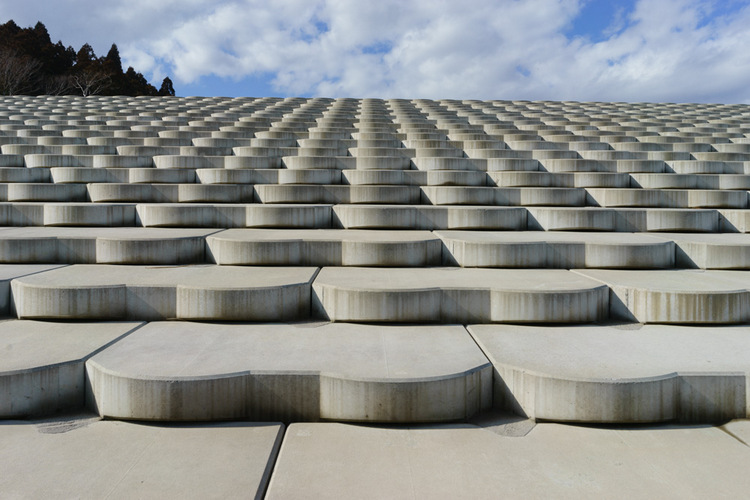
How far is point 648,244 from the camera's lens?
388cm

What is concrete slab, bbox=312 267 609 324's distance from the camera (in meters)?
2.90

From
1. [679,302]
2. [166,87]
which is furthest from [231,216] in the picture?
[166,87]

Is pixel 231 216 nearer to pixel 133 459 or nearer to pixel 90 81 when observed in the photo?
pixel 133 459

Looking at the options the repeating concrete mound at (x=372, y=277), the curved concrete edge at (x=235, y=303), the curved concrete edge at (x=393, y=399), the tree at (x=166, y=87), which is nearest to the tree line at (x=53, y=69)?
the tree at (x=166, y=87)

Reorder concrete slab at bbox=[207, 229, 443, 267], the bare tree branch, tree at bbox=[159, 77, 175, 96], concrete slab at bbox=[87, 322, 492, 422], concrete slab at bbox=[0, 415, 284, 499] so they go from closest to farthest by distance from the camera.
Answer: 1. concrete slab at bbox=[0, 415, 284, 499]
2. concrete slab at bbox=[87, 322, 492, 422]
3. concrete slab at bbox=[207, 229, 443, 267]
4. the bare tree branch
5. tree at bbox=[159, 77, 175, 96]

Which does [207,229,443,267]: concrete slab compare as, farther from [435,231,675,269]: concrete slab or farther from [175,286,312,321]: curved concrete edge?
[175,286,312,321]: curved concrete edge

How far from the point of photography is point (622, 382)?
206cm

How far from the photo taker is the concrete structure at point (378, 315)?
190 cm

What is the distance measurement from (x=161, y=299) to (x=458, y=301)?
6.23ft

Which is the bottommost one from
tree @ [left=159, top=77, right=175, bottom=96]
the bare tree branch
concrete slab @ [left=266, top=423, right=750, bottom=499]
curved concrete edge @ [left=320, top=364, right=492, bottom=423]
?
concrete slab @ [left=266, top=423, right=750, bottom=499]

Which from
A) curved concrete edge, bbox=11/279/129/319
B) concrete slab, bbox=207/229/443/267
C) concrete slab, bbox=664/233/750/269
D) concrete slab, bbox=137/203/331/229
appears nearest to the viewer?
curved concrete edge, bbox=11/279/129/319

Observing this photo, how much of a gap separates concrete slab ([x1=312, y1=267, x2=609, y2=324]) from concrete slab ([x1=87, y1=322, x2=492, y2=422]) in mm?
563

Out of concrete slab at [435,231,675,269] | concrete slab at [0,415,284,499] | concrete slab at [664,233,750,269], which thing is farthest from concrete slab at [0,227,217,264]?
concrete slab at [664,233,750,269]

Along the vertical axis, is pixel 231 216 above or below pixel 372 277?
above
